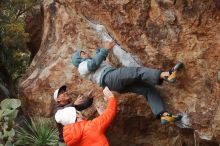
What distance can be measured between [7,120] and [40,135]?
98 centimetres

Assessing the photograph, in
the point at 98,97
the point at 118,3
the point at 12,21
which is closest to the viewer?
the point at 118,3

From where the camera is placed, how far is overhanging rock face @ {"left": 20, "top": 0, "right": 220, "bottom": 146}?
26.2 feet

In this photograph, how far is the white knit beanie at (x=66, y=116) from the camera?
7559 mm

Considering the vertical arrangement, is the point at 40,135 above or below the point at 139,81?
below

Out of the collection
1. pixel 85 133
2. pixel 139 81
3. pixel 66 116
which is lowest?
pixel 85 133

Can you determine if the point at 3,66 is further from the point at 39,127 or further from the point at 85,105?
the point at 85,105

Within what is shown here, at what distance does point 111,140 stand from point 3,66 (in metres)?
5.81

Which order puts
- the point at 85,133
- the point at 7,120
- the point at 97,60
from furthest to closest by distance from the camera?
1. the point at 7,120
2. the point at 97,60
3. the point at 85,133

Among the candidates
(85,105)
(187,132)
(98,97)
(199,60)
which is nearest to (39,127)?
(98,97)

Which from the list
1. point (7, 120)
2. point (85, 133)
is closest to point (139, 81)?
point (85, 133)

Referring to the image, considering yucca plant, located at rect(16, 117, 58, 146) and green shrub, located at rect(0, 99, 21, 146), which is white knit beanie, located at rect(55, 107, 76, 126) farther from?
yucca plant, located at rect(16, 117, 58, 146)

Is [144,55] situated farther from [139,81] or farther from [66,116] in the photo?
[66,116]

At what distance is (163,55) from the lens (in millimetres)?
8570

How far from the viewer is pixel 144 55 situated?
8891mm
